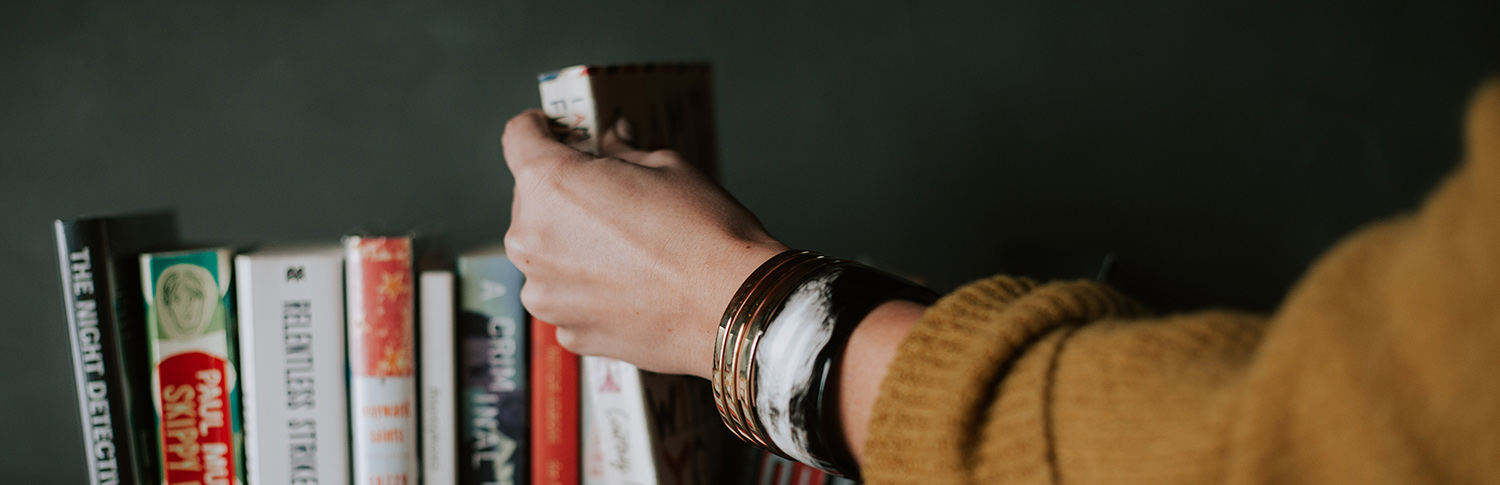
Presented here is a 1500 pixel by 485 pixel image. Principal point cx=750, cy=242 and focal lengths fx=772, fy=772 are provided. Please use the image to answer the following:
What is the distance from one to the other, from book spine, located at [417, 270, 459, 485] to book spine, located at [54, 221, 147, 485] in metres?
0.22

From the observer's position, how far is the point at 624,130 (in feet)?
2.07

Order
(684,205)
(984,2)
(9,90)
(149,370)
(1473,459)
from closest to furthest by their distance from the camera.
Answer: (1473,459), (684,205), (149,370), (9,90), (984,2)

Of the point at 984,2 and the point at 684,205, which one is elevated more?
the point at 984,2

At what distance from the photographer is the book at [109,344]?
0.59 meters

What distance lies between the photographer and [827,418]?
400mm

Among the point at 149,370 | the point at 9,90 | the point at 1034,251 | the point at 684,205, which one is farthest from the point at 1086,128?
the point at 9,90

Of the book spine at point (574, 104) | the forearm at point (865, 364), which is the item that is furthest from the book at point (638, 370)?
the forearm at point (865, 364)

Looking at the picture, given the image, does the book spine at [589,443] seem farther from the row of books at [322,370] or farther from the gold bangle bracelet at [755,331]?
the gold bangle bracelet at [755,331]

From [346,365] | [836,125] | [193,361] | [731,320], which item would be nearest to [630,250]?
[731,320]

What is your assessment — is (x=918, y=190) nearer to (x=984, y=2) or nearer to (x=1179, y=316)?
(x=984, y=2)

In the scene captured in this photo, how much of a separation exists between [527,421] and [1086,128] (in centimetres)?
74

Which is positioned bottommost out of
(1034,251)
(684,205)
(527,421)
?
(527,421)

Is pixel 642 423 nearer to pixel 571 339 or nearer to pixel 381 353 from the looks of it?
pixel 571 339

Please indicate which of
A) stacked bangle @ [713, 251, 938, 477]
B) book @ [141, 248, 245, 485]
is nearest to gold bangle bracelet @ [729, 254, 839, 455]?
stacked bangle @ [713, 251, 938, 477]
